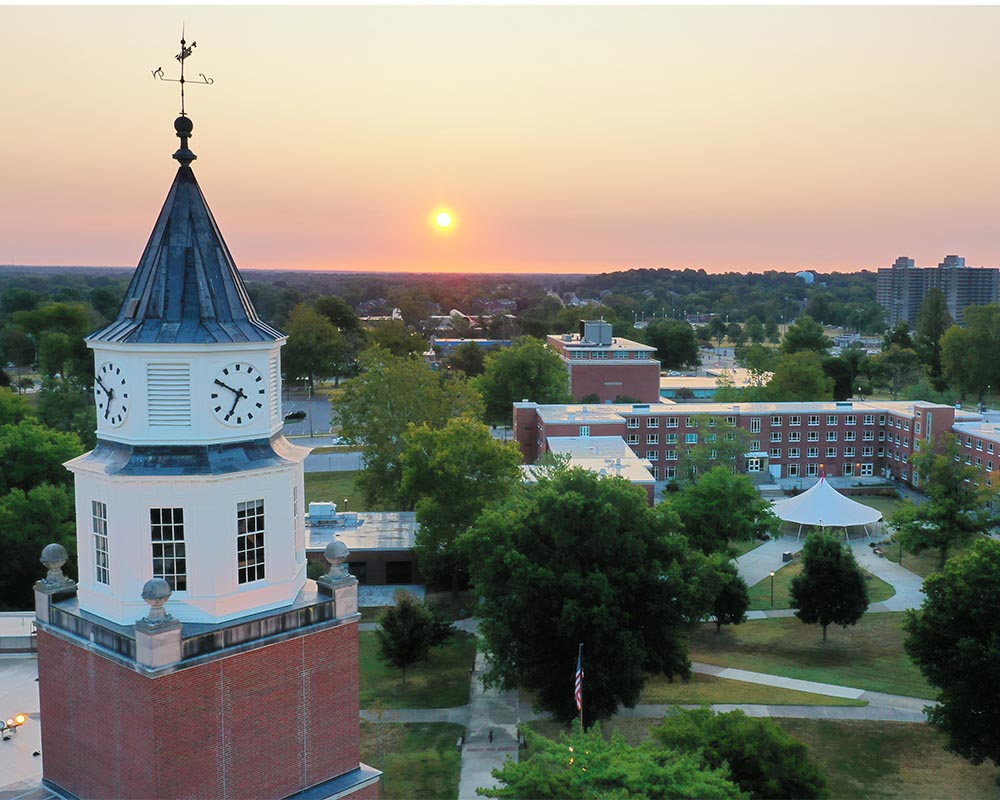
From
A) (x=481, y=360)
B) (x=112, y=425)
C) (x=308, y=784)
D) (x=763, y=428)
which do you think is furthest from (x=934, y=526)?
(x=481, y=360)

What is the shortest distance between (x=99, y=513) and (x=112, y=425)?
55.1 inches

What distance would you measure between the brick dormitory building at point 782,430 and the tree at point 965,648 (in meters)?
35.3

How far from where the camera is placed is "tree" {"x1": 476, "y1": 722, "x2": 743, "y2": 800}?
17.5 metres

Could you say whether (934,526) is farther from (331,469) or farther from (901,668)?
(331,469)

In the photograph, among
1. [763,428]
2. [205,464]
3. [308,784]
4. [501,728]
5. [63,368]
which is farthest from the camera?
[63,368]

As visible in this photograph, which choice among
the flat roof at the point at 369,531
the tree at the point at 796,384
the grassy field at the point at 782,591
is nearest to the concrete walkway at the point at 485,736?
the flat roof at the point at 369,531

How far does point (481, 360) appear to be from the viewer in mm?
103938

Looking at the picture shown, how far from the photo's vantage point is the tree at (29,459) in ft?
147

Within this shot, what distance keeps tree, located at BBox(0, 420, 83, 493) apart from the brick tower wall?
3323 centimetres

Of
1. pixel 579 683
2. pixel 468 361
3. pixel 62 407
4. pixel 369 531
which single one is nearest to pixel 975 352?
pixel 468 361

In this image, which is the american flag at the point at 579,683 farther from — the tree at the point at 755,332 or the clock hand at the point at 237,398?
the tree at the point at 755,332

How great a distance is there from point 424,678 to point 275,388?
74.1ft

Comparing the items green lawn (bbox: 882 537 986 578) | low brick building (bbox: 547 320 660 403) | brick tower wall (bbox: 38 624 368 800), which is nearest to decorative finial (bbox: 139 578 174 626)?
brick tower wall (bbox: 38 624 368 800)

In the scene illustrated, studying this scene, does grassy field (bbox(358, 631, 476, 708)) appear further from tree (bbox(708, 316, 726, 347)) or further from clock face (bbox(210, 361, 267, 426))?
tree (bbox(708, 316, 726, 347))
